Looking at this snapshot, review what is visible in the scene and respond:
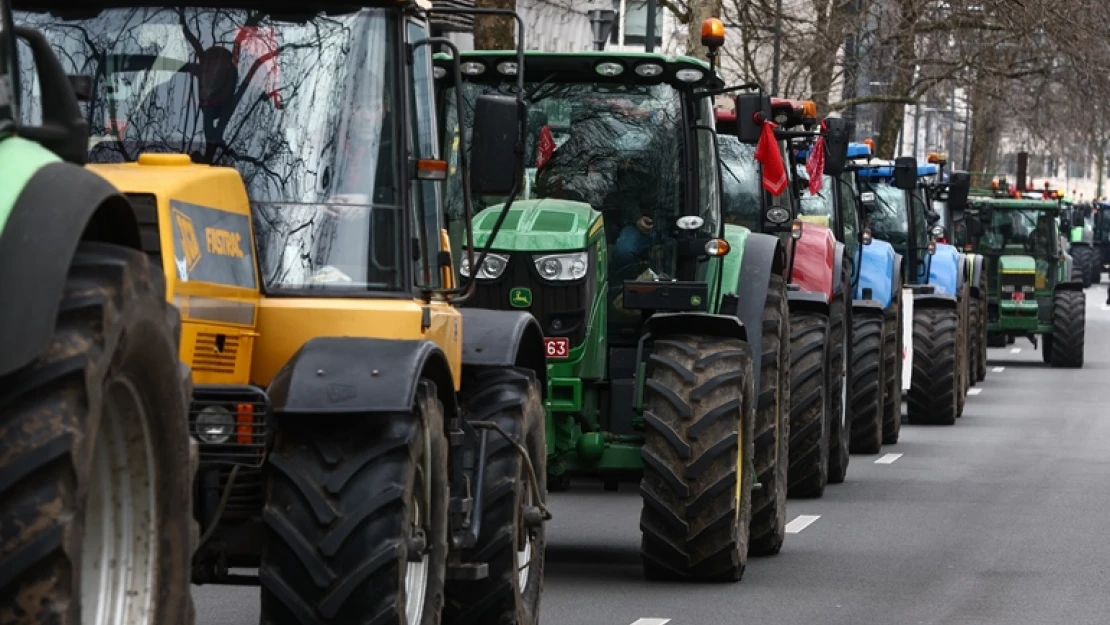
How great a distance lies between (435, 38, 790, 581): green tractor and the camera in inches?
447

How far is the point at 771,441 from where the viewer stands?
508 inches

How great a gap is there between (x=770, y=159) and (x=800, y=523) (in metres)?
2.25

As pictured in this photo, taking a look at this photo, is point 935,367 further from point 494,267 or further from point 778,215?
point 494,267

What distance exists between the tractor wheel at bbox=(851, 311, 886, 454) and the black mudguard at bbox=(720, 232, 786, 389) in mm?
6194

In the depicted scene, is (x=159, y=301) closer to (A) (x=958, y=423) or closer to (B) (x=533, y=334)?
(B) (x=533, y=334)

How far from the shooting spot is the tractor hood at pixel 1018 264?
35.4m

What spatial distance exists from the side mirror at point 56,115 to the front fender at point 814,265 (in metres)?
12.0

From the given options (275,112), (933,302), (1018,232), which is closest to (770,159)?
(275,112)

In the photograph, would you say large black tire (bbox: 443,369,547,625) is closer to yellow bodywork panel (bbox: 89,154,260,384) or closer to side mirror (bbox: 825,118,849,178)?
yellow bodywork panel (bbox: 89,154,260,384)

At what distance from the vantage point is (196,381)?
6.90 m

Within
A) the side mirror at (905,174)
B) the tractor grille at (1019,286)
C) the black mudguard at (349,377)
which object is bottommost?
the tractor grille at (1019,286)

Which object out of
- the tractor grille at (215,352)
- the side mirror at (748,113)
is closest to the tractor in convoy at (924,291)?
the side mirror at (748,113)

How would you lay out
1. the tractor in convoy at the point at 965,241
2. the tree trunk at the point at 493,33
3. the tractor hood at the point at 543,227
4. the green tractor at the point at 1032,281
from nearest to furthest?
the tractor hood at the point at 543,227
the tree trunk at the point at 493,33
the tractor in convoy at the point at 965,241
the green tractor at the point at 1032,281

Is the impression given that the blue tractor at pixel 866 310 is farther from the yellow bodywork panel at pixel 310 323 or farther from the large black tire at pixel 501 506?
the yellow bodywork panel at pixel 310 323
